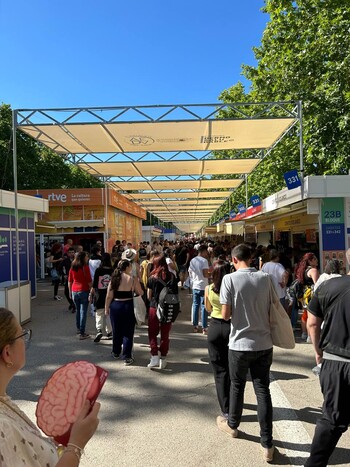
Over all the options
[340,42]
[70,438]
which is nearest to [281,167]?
[340,42]

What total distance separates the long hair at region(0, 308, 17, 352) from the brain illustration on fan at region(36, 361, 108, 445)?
0.69 ft

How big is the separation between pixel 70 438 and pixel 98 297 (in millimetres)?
5808

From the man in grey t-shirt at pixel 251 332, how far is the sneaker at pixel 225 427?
0.37 meters

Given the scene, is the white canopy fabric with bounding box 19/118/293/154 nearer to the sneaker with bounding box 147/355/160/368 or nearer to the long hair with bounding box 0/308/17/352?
the sneaker with bounding box 147/355/160/368

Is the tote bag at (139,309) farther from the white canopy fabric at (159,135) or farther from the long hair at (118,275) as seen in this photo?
the white canopy fabric at (159,135)

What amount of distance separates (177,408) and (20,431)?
3.20 meters

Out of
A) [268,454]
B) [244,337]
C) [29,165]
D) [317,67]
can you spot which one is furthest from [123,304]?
[29,165]

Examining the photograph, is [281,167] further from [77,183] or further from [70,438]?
[77,183]

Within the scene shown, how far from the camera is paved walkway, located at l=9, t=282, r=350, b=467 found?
3246 mm

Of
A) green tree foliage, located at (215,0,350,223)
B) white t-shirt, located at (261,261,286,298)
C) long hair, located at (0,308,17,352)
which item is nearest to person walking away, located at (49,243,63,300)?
white t-shirt, located at (261,261,286,298)

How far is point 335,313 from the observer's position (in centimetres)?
265

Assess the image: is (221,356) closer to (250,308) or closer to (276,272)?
(250,308)

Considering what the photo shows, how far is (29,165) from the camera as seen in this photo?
2964 centimetres

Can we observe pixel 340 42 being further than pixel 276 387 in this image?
Yes
